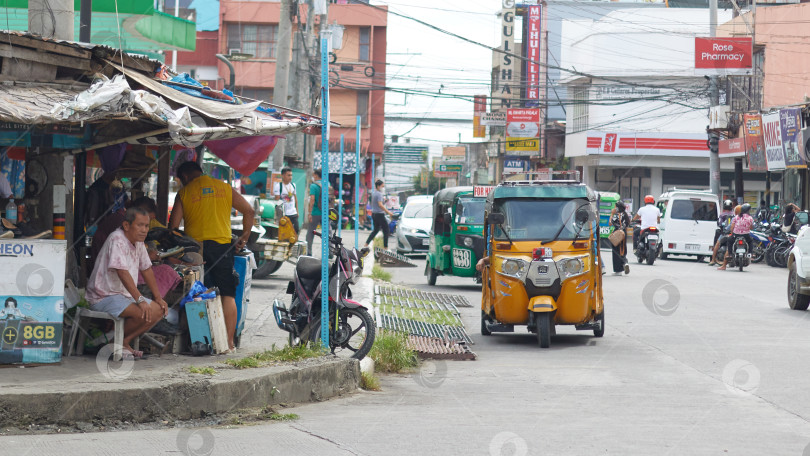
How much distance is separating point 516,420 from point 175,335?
3248 millimetres

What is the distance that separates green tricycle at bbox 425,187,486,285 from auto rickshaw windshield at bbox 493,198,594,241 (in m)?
5.96

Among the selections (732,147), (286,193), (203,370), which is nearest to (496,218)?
(203,370)

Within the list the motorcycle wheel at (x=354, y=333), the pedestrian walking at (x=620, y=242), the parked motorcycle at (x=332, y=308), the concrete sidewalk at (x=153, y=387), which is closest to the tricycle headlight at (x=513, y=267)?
the parked motorcycle at (x=332, y=308)

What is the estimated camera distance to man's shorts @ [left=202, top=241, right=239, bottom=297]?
919 cm

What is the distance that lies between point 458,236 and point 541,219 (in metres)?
6.77

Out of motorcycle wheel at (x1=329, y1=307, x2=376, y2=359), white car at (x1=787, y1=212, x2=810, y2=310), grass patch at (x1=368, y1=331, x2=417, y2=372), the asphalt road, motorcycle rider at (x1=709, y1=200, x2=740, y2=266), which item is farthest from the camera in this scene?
motorcycle rider at (x1=709, y1=200, x2=740, y2=266)

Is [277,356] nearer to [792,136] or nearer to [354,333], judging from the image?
[354,333]

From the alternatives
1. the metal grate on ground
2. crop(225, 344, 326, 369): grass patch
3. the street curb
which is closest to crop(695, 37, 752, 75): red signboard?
the metal grate on ground

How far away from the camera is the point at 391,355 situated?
9.79m

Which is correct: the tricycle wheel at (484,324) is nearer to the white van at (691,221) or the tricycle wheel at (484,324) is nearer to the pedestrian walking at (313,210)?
the pedestrian walking at (313,210)

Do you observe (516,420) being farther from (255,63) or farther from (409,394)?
(255,63)

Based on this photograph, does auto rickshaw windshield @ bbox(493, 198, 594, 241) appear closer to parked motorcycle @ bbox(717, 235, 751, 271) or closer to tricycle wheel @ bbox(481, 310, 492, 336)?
tricycle wheel @ bbox(481, 310, 492, 336)

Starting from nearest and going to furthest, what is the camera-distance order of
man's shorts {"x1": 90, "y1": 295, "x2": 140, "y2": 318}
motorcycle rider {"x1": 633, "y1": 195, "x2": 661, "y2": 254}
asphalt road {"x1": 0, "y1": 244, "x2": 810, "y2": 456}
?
1. asphalt road {"x1": 0, "y1": 244, "x2": 810, "y2": 456}
2. man's shorts {"x1": 90, "y1": 295, "x2": 140, "y2": 318}
3. motorcycle rider {"x1": 633, "y1": 195, "x2": 661, "y2": 254}

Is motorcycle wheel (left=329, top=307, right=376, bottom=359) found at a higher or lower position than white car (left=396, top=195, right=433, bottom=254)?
lower
